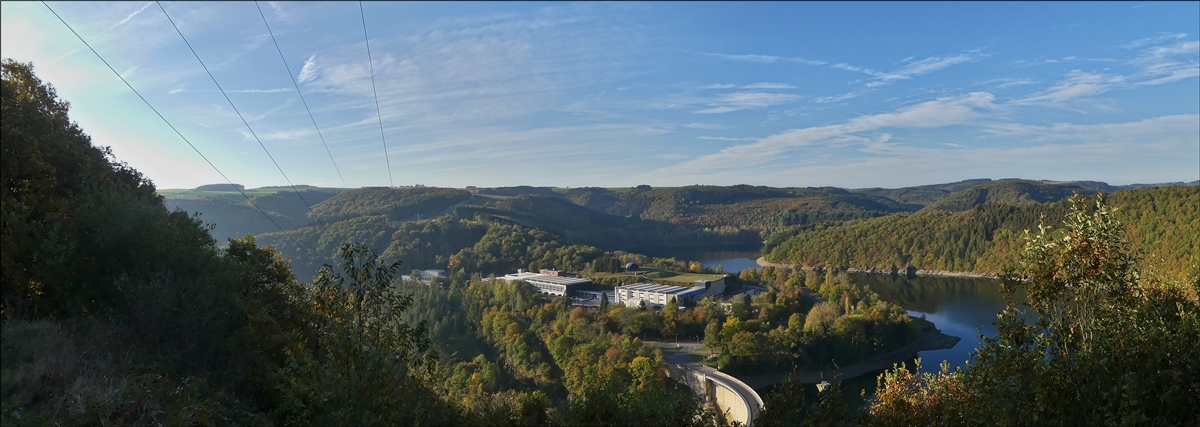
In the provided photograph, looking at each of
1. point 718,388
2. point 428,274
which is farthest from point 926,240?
point 428,274

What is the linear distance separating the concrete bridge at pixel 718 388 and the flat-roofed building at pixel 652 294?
1188 cm

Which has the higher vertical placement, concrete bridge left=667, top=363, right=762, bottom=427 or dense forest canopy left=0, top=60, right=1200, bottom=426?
dense forest canopy left=0, top=60, right=1200, bottom=426

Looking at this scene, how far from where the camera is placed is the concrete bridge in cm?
2408

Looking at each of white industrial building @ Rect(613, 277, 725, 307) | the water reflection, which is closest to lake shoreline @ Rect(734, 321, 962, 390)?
the water reflection

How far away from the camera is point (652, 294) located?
Answer: 142ft

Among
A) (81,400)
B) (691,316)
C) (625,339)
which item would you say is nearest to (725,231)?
(691,316)

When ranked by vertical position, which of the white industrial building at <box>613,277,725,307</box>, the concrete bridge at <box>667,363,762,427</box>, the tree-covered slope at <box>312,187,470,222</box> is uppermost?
the tree-covered slope at <box>312,187,470,222</box>

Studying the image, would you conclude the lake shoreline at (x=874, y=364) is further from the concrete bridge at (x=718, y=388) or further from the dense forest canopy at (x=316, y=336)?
the dense forest canopy at (x=316, y=336)

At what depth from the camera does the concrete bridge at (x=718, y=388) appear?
2408 cm

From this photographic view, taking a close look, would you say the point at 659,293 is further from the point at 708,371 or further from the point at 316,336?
the point at 316,336

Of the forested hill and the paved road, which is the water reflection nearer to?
the forested hill

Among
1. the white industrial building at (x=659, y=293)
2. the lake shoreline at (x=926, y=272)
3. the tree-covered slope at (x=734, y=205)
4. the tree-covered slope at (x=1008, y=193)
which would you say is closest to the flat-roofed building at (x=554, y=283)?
the white industrial building at (x=659, y=293)

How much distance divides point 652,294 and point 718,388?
52.7 ft

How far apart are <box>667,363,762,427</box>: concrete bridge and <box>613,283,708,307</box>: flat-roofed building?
39.0ft
